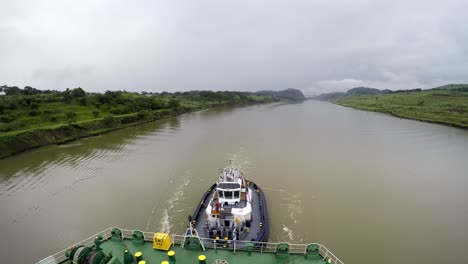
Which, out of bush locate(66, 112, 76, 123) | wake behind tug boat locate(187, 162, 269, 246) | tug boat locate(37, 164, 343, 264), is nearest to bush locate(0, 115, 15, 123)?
bush locate(66, 112, 76, 123)

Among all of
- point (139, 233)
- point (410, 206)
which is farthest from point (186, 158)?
point (410, 206)

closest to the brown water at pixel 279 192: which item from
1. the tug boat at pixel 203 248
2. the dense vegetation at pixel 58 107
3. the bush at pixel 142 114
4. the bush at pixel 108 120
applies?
the tug boat at pixel 203 248

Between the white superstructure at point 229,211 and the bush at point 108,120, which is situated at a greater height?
the bush at point 108,120

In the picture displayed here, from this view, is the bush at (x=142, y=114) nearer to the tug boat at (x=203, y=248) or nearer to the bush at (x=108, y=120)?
the bush at (x=108, y=120)

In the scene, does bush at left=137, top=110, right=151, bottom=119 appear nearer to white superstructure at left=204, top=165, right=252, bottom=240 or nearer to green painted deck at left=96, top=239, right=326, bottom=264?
white superstructure at left=204, top=165, right=252, bottom=240

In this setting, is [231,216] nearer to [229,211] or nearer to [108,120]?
[229,211]

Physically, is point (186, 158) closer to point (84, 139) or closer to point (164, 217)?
point (164, 217)

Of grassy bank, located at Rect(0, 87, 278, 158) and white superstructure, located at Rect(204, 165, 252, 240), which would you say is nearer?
white superstructure, located at Rect(204, 165, 252, 240)

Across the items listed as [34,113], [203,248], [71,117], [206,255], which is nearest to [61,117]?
[71,117]
